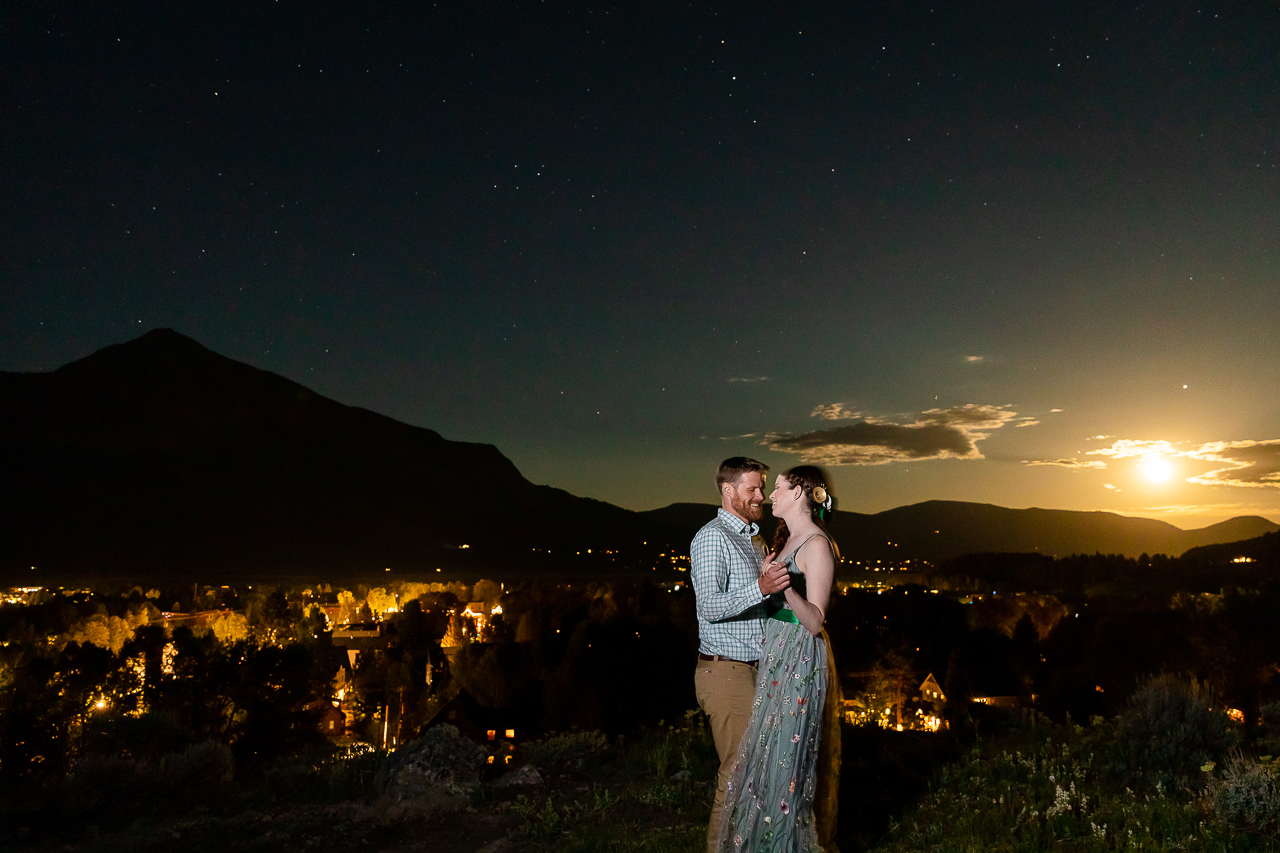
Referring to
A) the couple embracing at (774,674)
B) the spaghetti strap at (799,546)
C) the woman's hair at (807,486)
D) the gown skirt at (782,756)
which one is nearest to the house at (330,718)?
the couple embracing at (774,674)

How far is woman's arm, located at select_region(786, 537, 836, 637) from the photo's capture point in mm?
5035

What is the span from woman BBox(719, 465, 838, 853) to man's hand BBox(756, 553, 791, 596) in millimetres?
367

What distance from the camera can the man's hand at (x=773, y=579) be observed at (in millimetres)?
4723

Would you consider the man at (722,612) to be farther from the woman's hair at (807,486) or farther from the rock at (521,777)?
the rock at (521,777)

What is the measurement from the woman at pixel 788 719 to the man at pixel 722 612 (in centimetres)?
15

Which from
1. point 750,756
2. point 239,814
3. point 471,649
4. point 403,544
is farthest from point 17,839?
point 403,544

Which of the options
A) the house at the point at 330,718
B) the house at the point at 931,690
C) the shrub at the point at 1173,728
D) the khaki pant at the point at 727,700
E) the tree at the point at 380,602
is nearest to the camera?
the khaki pant at the point at 727,700

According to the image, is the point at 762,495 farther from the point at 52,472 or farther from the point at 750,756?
the point at 52,472

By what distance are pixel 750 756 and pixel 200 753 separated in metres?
7.66

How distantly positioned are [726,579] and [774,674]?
623 mm

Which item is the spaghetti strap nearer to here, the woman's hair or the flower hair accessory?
the woman's hair

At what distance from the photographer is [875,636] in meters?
57.5

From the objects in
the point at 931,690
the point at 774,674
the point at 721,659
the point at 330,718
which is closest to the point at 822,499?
the point at 774,674

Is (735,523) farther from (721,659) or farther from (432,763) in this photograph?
(432,763)
